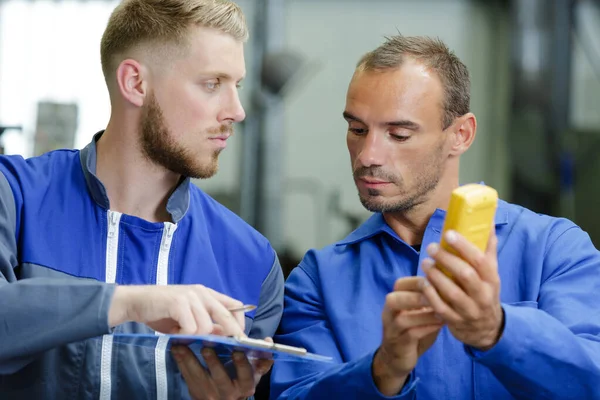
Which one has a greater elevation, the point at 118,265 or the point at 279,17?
the point at 279,17

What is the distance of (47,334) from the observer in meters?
1.08

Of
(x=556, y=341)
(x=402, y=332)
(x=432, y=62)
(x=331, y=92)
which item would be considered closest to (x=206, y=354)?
(x=402, y=332)

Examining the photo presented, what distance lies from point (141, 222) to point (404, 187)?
0.44m

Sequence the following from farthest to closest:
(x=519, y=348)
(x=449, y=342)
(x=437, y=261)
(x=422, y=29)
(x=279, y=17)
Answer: (x=422, y=29)
(x=279, y=17)
(x=449, y=342)
(x=519, y=348)
(x=437, y=261)

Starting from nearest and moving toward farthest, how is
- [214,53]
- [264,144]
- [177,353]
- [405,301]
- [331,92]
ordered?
[405,301] → [177,353] → [214,53] → [264,144] → [331,92]

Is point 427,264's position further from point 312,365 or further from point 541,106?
point 541,106

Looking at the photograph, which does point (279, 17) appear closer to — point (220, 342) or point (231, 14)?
point (231, 14)

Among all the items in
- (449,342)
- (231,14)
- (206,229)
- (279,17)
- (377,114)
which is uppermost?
(279,17)

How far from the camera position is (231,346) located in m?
1.03

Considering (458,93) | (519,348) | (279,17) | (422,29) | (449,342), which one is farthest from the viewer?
(422,29)

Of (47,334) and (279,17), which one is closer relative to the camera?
(47,334)

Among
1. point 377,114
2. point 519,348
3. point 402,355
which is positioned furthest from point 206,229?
point 519,348

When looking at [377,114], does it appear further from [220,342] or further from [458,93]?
[220,342]

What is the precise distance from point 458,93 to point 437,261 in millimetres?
655
